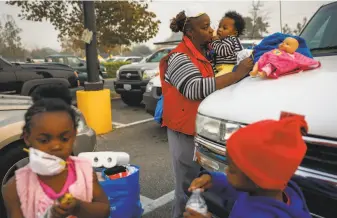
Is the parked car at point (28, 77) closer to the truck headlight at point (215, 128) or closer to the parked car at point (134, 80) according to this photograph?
the parked car at point (134, 80)

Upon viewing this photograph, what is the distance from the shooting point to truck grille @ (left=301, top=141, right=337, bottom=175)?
169 cm

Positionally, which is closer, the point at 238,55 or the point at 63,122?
the point at 63,122

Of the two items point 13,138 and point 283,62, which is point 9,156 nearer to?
point 13,138

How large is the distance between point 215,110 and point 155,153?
3.22m

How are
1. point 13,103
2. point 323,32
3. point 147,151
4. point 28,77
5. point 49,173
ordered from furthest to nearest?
1. point 28,77
2. point 147,151
3. point 323,32
4. point 13,103
5. point 49,173

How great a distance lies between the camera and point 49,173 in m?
1.52

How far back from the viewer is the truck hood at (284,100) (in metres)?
1.73

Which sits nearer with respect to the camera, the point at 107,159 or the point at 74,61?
the point at 107,159

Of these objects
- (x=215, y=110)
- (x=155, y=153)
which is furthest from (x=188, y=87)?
(x=155, y=153)

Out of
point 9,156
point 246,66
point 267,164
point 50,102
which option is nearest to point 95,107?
point 9,156

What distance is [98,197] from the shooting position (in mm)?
1697

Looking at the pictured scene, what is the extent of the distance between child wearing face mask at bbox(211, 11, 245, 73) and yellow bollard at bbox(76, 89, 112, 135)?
365cm

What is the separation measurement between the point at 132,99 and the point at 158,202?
6.41 m

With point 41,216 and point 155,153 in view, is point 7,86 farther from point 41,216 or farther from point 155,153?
point 41,216
